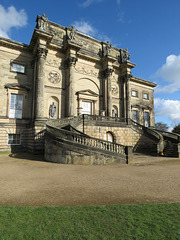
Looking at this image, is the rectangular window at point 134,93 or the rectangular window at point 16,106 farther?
the rectangular window at point 134,93

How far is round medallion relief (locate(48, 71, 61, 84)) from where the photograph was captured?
20.0 meters

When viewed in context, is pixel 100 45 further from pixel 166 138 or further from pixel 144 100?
pixel 166 138

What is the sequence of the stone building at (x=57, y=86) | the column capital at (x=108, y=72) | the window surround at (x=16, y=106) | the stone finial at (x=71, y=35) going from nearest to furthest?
the stone building at (x=57, y=86) → the window surround at (x=16, y=106) → the stone finial at (x=71, y=35) → the column capital at (x=108, y=72)

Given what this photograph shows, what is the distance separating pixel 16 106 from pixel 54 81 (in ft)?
20.0

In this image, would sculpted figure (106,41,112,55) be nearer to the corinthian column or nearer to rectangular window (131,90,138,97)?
the corinthian column

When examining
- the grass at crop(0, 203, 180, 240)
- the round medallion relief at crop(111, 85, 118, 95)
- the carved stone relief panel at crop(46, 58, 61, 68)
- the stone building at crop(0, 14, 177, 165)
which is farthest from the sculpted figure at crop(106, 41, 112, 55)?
the grass at crop(0, 203, 180, 240)

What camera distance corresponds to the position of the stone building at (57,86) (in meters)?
17.4

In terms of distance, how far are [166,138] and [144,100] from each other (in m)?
13.4

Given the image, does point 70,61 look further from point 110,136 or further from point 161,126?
point 161,126

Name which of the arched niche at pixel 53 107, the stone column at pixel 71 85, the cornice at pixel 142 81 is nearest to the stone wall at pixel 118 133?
the stone column at pixel 71 85

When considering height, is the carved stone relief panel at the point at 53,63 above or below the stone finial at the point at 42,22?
below

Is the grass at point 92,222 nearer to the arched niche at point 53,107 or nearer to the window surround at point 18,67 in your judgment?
the arched niche at point 53,107

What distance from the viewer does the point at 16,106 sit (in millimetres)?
18406

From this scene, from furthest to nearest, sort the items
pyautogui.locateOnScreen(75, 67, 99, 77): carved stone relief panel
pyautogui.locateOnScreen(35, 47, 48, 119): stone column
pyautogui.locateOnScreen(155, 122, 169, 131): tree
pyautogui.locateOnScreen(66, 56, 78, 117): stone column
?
pyautogui.locateOnScreen(155, 122, 169, 131): tree < pyautogui.locateOnScreen(75, 67, 99, 77): carved stone relief panel < pyautogui.locateOnScreen(66, 56, 78, 117): stone column < pyautogui.locateOnScreen(35, 47, 48, 119): stone column
